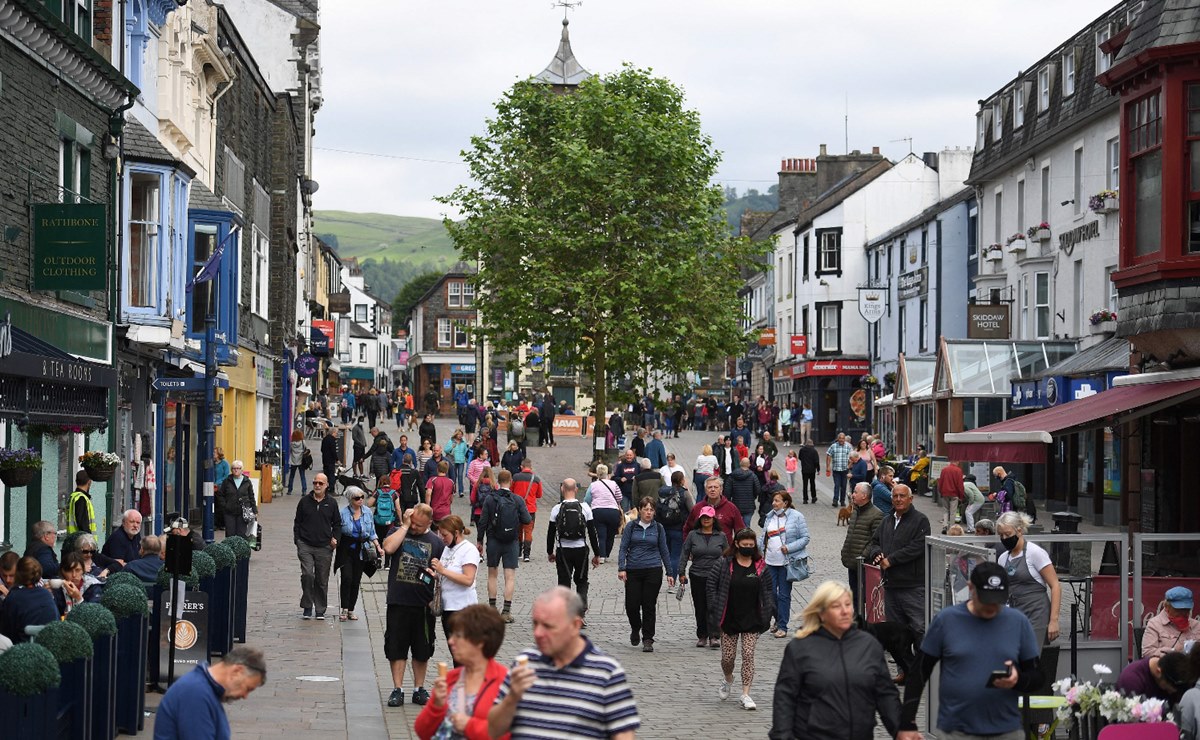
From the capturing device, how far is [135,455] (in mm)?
27500

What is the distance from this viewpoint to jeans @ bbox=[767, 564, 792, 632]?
62.8 feet

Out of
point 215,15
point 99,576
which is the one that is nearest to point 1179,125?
point 99,576

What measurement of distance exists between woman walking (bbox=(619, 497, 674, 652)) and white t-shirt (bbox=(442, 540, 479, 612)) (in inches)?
139

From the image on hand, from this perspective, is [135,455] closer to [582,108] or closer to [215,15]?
[215,15]

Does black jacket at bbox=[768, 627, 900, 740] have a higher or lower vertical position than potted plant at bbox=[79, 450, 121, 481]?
lower

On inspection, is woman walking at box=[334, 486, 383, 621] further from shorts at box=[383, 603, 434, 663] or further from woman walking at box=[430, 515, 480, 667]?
woman walking at box=[430, 515, 480, 667]

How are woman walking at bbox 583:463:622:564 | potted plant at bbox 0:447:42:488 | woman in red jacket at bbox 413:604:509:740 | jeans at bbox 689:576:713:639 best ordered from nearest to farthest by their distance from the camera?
woman in red jacket at bbox 413:604:509:740
potted plant at bbox 0:447:42:488
jeans at bbox 689:576:713:639
woman walking at bbox 583:463:622:564

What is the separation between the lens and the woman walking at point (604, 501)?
23500mm

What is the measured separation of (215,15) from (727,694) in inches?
957

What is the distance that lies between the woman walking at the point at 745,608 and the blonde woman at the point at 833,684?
604 cm

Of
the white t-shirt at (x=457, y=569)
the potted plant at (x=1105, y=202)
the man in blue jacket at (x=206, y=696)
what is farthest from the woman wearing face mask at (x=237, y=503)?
the potted plant at (x=1105, y=202)

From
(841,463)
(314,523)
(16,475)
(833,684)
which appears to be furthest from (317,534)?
(841,463)

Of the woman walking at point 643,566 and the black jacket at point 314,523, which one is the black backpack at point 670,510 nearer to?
the woman walking at point 643,566

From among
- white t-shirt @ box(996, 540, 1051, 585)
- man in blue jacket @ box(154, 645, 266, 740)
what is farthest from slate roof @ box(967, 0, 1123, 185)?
man in blue jacket @ box(154, 645, 266, 740)
